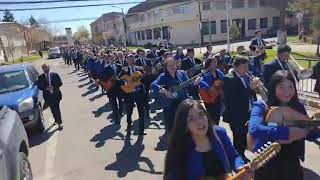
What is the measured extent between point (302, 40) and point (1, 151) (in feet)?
146

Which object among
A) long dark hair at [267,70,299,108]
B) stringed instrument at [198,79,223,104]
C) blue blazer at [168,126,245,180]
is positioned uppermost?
long dark hair at [267,70,299,108]

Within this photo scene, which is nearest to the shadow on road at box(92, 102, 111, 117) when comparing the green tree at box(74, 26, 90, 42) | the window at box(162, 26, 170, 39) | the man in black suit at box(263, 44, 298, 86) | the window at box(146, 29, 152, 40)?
the man in black suit at box(263, 44, 298, 86)

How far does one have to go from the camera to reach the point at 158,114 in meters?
12.6

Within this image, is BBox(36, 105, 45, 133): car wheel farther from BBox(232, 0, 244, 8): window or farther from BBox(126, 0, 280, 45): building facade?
BBox(232, 0, 244, 8): window

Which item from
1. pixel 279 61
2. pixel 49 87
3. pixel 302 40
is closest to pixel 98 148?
pixel 49 87

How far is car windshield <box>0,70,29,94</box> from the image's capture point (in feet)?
38.6

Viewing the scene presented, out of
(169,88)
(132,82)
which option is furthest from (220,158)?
(132,82)

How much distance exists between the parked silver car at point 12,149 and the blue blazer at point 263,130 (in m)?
2.77

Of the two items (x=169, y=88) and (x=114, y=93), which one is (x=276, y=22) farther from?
(x=169, y=88)

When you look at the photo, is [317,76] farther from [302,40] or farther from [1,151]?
[302,40]

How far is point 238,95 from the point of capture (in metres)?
6.37

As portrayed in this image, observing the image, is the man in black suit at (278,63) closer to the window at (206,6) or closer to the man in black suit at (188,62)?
the man in black suit at (188,62)

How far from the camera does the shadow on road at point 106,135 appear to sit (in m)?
10.1

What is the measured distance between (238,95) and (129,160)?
2.92m
